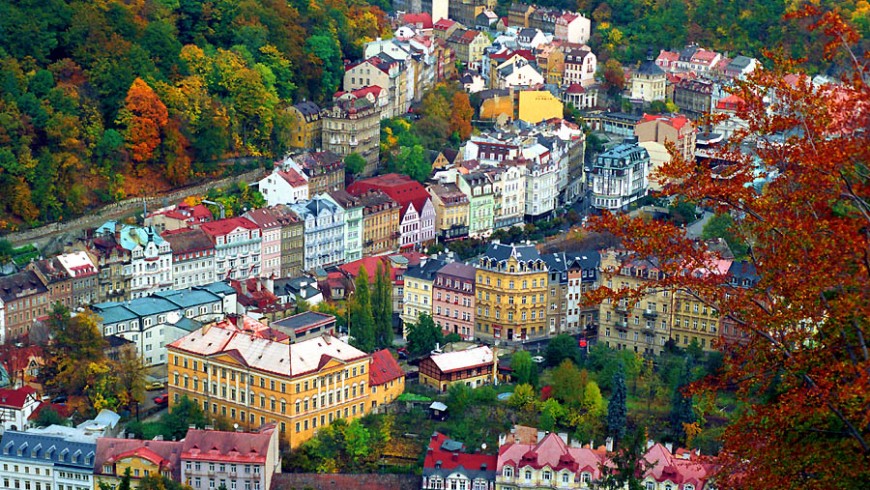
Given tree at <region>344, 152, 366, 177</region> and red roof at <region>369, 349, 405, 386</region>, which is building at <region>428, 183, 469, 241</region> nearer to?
tree at <region>344, 152, 366, 177</region>

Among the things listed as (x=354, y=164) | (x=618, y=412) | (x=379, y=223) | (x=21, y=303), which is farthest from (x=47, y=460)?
(x=354, y=164)

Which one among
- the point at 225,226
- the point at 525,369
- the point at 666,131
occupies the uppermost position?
the point at 225,226

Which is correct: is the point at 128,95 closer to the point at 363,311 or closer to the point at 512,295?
the point at 363,311

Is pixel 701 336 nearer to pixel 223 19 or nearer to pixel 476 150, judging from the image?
pixel 476 150

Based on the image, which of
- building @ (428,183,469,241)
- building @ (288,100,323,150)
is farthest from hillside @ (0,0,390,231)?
building @ (428,183,469,241)

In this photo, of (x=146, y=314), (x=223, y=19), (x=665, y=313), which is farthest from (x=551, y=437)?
(x=223, y=19)

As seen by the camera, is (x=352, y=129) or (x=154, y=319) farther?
(x=352, y=129)
